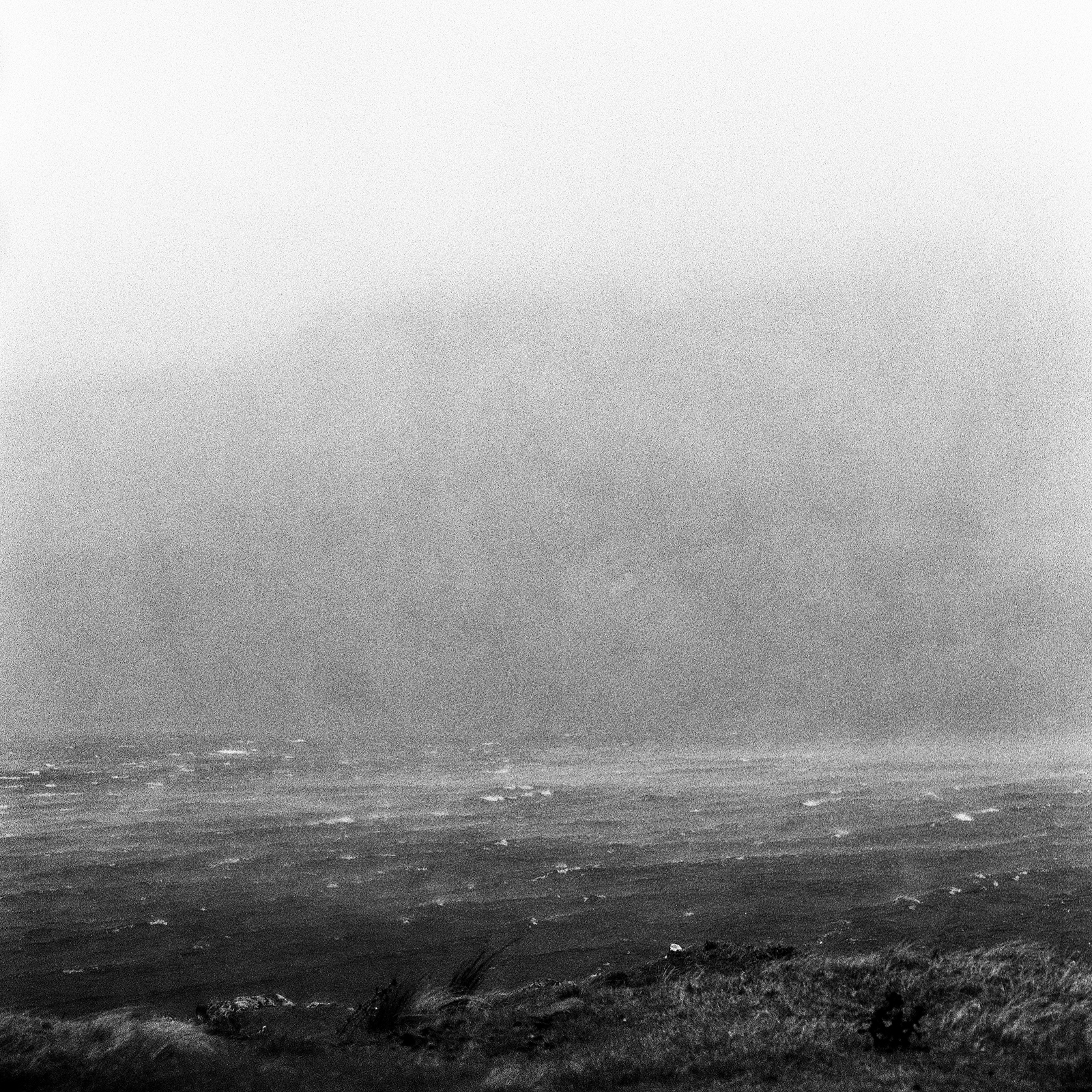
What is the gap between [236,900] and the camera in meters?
7.29

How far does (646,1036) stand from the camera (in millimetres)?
6395

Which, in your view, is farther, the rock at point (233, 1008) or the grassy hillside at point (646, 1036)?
the rock at point (233, 1008)

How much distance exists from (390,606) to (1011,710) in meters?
5.78

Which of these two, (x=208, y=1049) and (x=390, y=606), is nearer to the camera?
(x=208, y=1049)

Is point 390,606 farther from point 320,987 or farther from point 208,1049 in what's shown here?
point 208,1049

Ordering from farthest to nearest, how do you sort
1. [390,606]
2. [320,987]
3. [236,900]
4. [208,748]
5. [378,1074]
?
[390,606] < [208,748] < [236,900] < [320,987] < [378,1074]

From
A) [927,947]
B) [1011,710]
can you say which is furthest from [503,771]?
[1011,710]

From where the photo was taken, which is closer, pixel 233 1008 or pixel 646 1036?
pixel 646 1036

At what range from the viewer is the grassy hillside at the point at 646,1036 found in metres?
5.93

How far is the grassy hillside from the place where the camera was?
19.5 ft

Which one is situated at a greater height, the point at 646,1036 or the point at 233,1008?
the point at 233,1008

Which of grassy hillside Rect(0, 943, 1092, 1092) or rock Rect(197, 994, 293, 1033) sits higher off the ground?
rock Rect(197, 994, 293, 1033)

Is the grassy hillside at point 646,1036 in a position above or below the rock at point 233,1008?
below

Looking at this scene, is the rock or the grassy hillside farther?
the rock
